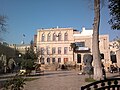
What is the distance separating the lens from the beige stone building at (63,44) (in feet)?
224

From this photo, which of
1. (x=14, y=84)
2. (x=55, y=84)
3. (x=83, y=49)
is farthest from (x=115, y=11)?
(x=83, y=49)

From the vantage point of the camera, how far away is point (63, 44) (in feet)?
229

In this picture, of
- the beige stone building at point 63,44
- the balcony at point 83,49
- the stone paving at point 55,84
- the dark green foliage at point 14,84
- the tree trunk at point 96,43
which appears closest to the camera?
the dark green foliage at point 14,84

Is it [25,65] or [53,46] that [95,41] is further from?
[53,46]

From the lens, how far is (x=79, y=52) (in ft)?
226

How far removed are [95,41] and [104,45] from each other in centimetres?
4534

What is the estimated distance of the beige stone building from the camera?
68125 millimetres

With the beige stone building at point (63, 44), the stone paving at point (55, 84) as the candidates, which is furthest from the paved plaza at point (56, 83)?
the beige stone building at point (63, 44)

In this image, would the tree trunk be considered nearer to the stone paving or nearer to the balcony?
the stone paving

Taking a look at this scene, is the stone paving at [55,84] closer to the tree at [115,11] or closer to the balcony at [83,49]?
the tree at [115,11]

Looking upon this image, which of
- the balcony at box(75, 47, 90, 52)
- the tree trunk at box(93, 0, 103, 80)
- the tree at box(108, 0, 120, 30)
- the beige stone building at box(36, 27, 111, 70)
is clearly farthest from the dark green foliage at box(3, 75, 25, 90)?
the balcony at box(75, 47, 90, 52)

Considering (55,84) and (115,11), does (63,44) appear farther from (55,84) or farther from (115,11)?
(115,11)

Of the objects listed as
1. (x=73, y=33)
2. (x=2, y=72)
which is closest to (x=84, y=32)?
(x=73, y=33)

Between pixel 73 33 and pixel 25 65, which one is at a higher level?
pixel 73 33
